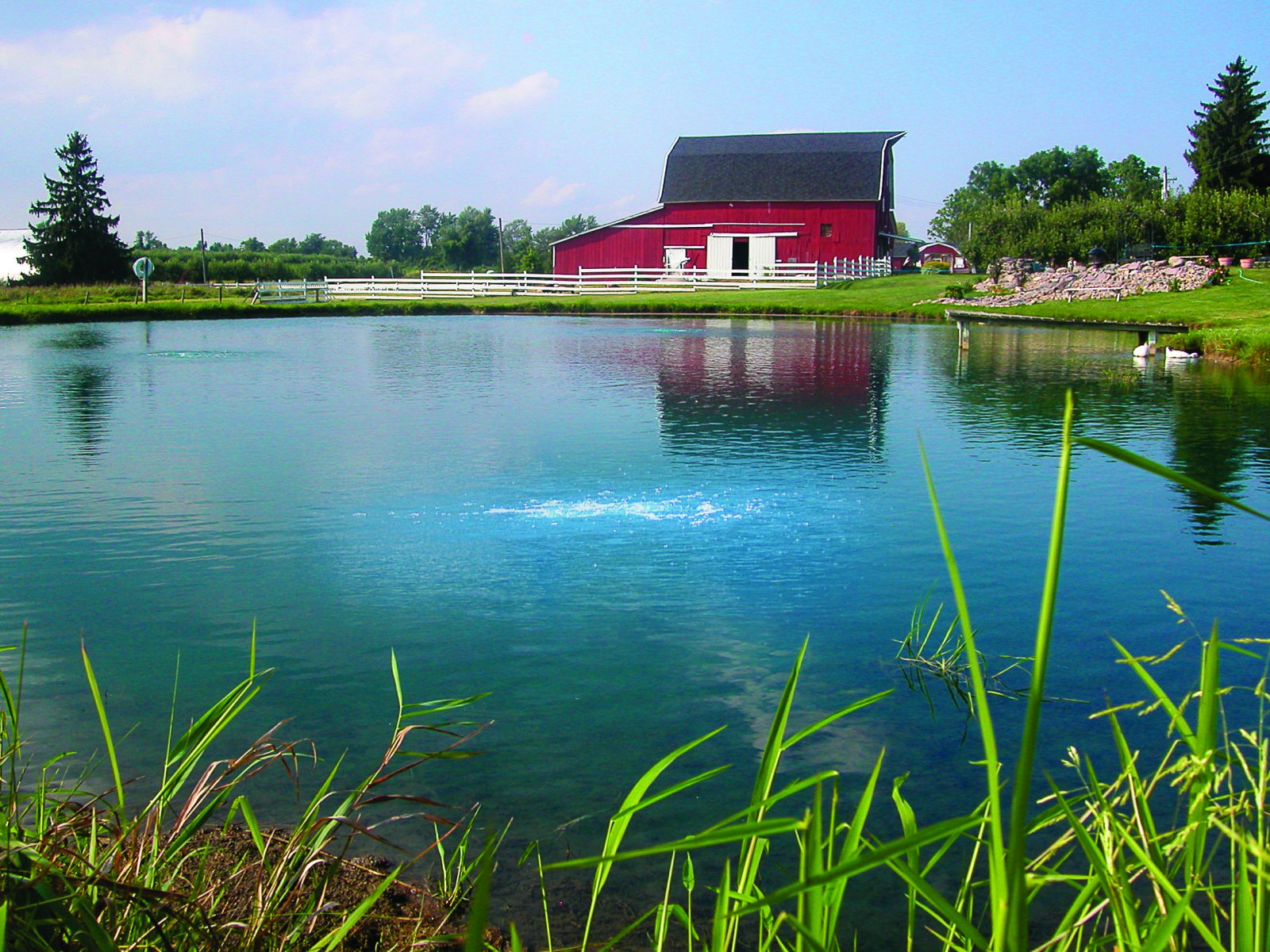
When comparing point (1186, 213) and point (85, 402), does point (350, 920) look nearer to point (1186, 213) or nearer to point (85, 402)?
point (85, 402)

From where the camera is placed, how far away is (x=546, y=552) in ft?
26.2

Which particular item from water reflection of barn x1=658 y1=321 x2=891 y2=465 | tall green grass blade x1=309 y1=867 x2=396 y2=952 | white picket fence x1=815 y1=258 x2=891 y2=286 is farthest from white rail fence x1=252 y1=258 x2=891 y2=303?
tall green grass blade x1=309 y1=867 x2=396 y2=952

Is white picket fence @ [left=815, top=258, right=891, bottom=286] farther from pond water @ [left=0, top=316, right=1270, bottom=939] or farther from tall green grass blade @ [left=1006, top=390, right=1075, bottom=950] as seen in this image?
tall green grass blade @ [left=1006, top=390, right=1075, bottom=950]

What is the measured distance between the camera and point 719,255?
175ft

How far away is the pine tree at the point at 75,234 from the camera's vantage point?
56375 millimetres

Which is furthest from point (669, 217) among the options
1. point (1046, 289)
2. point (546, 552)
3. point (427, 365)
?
point (546, 552)

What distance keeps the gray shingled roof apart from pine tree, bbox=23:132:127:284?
97.1 ft

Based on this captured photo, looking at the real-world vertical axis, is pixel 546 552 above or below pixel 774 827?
below

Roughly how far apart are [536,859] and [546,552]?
4058 mm

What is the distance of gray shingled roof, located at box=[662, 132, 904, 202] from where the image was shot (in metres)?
52.8

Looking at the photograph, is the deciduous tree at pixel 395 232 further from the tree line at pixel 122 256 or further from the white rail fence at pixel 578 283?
the white rail fence at pixel 578 283

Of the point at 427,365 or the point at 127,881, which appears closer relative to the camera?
the point at 127,881

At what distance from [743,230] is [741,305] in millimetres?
13970

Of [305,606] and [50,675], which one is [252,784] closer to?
[50,675]
